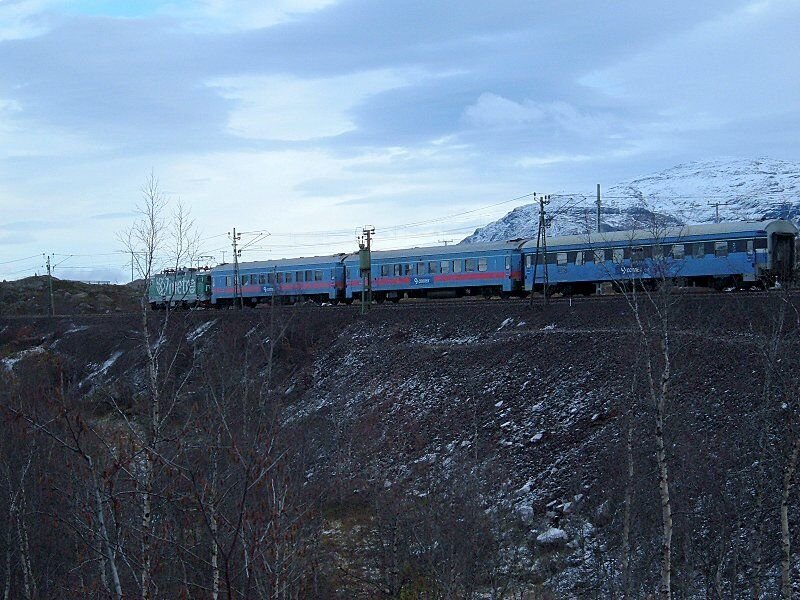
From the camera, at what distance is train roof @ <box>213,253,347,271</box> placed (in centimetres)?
5356

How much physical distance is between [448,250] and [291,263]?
13.1m

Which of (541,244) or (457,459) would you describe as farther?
(541,244)

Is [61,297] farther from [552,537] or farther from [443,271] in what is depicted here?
[552,537]

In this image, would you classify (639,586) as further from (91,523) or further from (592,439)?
(91,523)

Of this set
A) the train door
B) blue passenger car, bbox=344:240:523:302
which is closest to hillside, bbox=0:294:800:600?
blue passenger car, bbox=344:240:523:302

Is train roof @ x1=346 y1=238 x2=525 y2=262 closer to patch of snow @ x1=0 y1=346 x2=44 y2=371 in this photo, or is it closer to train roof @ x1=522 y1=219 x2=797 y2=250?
train roof @ x1=522 y1=219 x2=797 y2=250

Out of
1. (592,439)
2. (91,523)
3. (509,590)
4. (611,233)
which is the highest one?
(611,233)

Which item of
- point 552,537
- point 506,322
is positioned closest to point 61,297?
point 506,322

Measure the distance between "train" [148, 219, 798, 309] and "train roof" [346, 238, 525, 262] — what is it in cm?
6

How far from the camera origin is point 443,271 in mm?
47438

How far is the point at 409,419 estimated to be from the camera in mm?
30125

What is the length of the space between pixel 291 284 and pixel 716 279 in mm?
27428

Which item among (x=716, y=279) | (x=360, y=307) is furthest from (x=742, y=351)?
(x=360, y=307)

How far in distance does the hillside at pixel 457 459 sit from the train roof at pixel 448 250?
24.0ft
